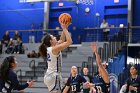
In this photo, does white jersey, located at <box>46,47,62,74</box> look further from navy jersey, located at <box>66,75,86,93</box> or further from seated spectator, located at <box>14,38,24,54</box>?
seated spectator, located at <box>14,38,24,54</box>

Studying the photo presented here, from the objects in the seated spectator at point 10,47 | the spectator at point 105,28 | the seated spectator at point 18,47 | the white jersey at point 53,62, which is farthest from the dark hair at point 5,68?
the seated spectator at point 10,47

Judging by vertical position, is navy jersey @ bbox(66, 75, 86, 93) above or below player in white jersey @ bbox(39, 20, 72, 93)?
below

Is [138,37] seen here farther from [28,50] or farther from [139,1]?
[28,50]

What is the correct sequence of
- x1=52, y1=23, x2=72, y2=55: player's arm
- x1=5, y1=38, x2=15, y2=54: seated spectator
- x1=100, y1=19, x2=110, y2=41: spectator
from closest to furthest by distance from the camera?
1. x1=52, y1=23, x2=72, y2=55: player's arm
2. x1=100, y1=19, x2=110, y2=41: spectator
3. x1=5, y1=38, x2=15, y2=54: seated spectator

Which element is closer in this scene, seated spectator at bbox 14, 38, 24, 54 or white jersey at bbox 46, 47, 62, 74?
white jersey at bbox 46, 47, 62, 74

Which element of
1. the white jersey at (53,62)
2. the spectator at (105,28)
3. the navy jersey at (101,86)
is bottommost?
the navy jersey at (101,86)

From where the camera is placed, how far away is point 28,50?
67.5 feet

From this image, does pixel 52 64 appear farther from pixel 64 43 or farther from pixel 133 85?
pixel 133 85

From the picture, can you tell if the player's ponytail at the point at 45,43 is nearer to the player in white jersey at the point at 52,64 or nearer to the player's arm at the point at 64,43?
the player in white jersey at the point at 52,64

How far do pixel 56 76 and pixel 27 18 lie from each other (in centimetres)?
1842

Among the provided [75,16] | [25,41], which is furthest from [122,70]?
[25,41]

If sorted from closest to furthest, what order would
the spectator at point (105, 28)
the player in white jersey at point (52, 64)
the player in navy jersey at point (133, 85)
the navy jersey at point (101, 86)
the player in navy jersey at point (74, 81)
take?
the player in white jersey at point (52, 64)
the navy jersey at point (101, 86)
the player in navy jersey at point (133, 85)
the player in navy jersey at point (74, 81)
the spectator at point (105, 28)

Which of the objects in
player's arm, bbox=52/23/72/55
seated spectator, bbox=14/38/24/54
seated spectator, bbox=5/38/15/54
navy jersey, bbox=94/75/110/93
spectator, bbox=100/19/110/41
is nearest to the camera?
player's arm, bbox=52/23/72/55

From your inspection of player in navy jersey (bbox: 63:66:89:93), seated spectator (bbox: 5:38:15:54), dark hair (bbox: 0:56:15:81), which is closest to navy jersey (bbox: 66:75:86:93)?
player in navy jersey (bbox: 63:66:89:93)
